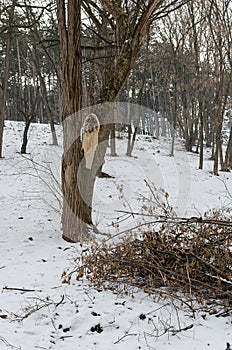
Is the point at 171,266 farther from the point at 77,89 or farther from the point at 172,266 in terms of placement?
the point at 77,89

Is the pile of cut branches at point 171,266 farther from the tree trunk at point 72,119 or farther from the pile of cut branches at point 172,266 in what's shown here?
the tree trunk at point 72,119

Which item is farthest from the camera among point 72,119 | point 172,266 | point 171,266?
point 72,119

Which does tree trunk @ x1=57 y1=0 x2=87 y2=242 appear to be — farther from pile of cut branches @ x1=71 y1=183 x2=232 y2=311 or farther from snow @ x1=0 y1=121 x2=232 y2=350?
pile of cut branches @ x1=71 y1=183 x2=232 y2=311

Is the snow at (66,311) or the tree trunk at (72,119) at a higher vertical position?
the tree trunk at (72,119)

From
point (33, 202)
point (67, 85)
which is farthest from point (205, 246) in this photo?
point (33, 202)

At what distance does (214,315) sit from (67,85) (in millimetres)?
3703

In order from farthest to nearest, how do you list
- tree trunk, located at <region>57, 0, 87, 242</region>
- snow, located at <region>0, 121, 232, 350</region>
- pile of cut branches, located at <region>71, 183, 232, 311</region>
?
tree trunk, located at <region>57, 0, 87, 242</region> < pile of cut branches, located at <region>71, 183, 232, 311</region> < snow, located at <region>0, 121, 232, 350</region>

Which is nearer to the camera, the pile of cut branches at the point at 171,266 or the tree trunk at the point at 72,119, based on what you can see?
the pile of cut branches at the point at 171,266

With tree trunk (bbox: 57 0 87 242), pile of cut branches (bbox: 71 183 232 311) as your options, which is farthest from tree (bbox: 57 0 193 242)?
pile of cut branches (bbox: 71 183 232 311)

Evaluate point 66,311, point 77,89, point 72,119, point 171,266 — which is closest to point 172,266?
point 171,266

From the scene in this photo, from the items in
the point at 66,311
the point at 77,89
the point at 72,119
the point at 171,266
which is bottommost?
the point at 66,311

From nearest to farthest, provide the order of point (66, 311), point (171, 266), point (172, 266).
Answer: point (66, 311), point (172, 266), point (171, 266)

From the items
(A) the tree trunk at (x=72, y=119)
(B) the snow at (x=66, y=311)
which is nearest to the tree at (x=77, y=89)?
(A) the tree trunk at (x=72, y=119)

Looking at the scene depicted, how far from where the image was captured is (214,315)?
3.13 metres
